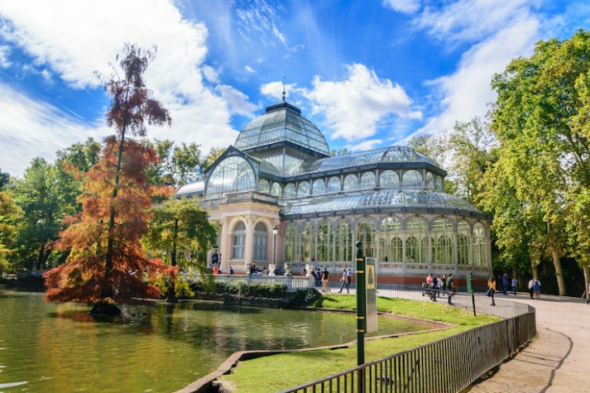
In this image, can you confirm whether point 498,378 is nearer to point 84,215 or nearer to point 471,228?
point 84,215

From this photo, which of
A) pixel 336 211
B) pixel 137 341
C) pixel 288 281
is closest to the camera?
pixel 137 341

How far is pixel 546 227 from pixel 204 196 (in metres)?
29.8

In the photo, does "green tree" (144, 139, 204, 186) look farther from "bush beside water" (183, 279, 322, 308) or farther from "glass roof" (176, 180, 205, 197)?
"bush beside water" (183, 279, 322, 308)

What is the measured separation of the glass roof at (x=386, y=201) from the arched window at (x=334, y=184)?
1335 millimetres

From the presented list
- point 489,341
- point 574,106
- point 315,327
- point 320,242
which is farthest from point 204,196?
point 489,341

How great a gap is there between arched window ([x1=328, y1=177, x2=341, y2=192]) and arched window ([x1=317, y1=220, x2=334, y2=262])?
17.5 ft

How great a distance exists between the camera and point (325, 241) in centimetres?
3491

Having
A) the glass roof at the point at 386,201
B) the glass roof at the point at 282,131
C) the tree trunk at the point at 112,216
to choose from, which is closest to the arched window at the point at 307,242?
the glass roof at the point at 386,201

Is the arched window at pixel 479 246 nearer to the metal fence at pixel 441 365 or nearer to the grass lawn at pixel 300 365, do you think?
the grass lawn at pixel 300 365

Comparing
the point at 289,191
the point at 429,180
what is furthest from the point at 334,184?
the point at 429,180

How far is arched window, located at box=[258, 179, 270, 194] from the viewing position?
39969 mm

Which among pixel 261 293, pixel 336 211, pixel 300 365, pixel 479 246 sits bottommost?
pixel 300 365

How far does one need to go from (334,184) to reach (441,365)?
3327 cm

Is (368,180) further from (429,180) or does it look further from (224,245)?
(224,245)
